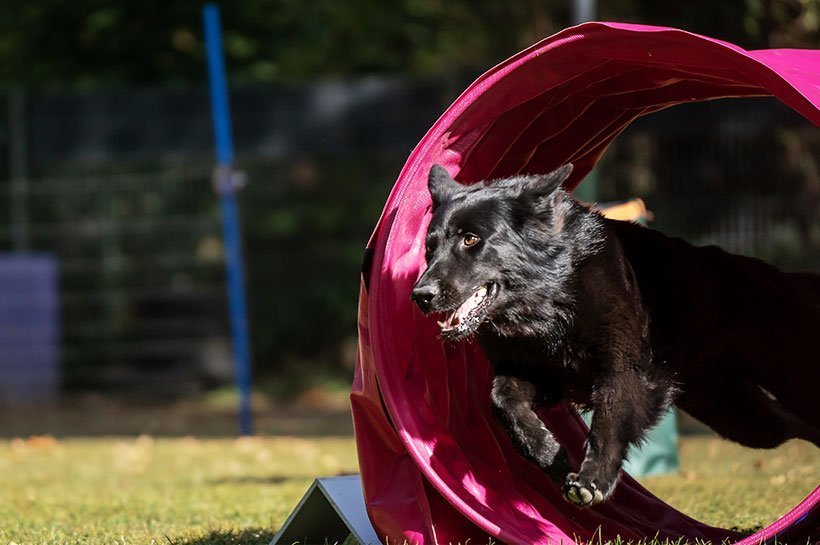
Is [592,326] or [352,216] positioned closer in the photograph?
[592,326]

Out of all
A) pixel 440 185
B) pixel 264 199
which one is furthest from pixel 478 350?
pixel 264 199

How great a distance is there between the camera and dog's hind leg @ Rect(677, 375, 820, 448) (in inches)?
215

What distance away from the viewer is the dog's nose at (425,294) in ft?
14.4

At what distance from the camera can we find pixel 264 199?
14.8m

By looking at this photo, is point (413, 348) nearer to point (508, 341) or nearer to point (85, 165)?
point (508, 341)

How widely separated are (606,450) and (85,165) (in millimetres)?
10584

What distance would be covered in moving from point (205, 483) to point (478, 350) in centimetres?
309

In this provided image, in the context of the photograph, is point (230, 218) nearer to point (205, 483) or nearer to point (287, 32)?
point (205, 483)

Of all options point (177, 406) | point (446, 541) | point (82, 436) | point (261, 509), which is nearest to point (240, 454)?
point (82, 436)

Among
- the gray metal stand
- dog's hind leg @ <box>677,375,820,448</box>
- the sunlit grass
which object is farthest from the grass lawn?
dog's hind leg @ <box>677,375,820,448</box>

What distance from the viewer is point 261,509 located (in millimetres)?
6344

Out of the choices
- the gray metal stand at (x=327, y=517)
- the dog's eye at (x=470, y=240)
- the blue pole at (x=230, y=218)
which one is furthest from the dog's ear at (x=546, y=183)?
the blue pole at (x=230, y=218)

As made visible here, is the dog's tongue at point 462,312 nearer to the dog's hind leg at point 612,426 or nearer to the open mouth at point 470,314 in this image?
the open mouth at point 470,314

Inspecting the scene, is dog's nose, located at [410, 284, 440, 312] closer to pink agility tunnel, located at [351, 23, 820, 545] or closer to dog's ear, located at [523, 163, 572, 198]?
pink agility tunnel, located at [351, 23, 820, 545]
